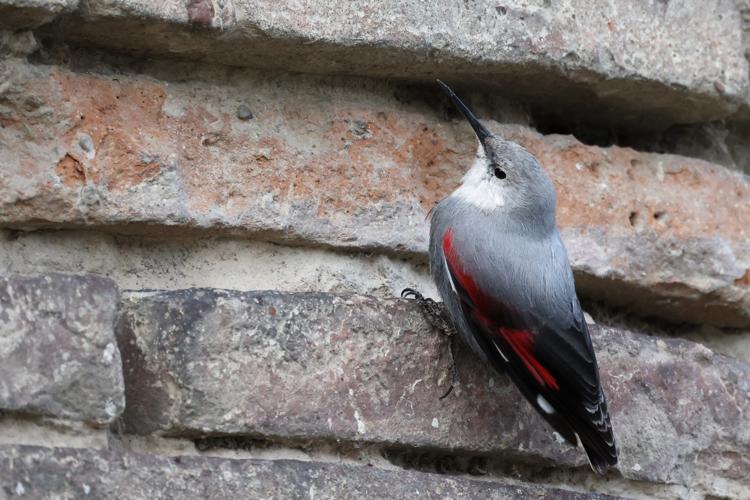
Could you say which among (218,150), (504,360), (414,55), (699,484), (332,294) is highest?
(414,55)

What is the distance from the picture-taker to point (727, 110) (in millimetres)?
2564

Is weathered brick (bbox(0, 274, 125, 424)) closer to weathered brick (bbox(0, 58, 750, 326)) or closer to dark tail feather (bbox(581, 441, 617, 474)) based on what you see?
weathered brick (bbox(0, 58, 750, 326))

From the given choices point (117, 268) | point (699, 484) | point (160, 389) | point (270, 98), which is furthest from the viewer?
point (699, 484)

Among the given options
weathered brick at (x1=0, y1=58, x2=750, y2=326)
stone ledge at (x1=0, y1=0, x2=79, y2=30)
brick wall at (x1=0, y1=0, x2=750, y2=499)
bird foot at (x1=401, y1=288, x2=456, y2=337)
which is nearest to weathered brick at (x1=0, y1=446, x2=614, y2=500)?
brick wall at (x1=0, y1=0, x2=750, y2=499)

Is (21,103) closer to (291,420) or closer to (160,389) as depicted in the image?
(160,389)

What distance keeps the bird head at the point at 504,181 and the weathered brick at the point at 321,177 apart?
0.05m

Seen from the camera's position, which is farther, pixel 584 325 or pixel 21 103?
pixel 584 325

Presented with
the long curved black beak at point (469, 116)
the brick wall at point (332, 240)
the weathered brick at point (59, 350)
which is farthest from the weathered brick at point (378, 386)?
the long curved black beak at point (469, 116)

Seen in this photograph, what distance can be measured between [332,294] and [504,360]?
0.50 m

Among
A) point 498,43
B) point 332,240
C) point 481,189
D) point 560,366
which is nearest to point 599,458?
point 560,366

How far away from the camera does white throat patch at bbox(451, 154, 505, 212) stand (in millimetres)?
2637

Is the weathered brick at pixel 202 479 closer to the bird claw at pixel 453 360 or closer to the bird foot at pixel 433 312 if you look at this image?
the bird claw at pixel 453 360

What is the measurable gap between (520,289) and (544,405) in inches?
17.0

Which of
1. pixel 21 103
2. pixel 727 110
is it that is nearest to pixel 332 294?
pixel 21 103
